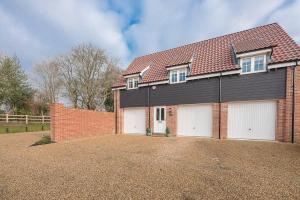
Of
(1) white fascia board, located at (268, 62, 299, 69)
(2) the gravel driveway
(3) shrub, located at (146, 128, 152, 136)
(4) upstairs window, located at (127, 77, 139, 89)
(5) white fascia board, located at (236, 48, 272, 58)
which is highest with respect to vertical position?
(5) white fascia board, located at (236, 48, 272, 58)

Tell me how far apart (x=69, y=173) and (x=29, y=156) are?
3668 millimetres

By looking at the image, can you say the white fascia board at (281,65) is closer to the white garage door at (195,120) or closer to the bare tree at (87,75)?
the white garage door at (195,120)

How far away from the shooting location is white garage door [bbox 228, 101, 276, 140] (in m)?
11.6

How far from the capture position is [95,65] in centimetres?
3055

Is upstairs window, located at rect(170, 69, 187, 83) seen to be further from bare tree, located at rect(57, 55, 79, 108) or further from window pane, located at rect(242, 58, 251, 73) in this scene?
bare tree, located at rect(57, 55, 79, 108)

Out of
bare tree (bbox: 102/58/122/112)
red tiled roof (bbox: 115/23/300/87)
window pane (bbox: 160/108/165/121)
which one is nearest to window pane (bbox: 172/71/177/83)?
red tiled roof (bbox: 115/23/300/87)

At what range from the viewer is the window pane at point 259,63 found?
11991 millimetres

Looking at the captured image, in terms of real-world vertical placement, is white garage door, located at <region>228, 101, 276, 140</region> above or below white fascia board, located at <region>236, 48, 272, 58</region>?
below

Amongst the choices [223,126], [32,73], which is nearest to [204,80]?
[223,126]

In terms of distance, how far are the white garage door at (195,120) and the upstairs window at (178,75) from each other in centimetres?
218

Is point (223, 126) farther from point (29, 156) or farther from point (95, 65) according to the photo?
point (95, 65)

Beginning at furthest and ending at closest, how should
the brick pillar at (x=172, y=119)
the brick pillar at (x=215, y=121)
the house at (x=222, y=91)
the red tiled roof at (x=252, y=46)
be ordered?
the brick pillar at (x=172, y=119) → the brick pillar at (x=215, y=121) → the red tiled roof at (x=252, y=46) → the house at (x=222, y=91)

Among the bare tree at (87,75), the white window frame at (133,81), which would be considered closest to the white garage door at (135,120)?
the white window frame at (133,81)

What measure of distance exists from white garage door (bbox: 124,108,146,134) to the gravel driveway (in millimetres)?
8932
